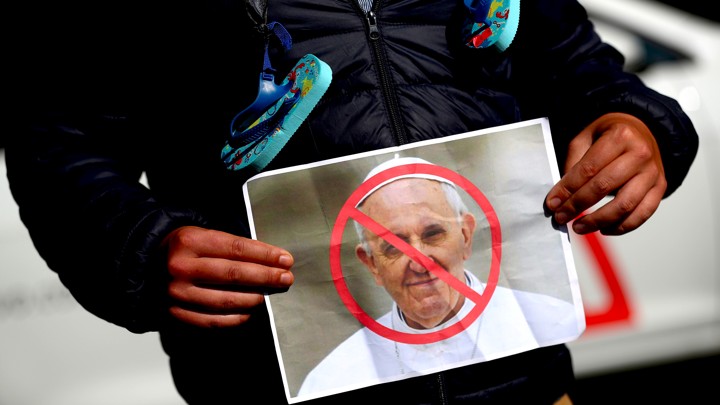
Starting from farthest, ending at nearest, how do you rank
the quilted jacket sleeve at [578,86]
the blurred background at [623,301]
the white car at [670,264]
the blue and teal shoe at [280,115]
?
the white car at [670,264]
the blurred background at [623,301]
the quilted jacket sleeve at [578,86]
the blue and teal shoe at [280,115]

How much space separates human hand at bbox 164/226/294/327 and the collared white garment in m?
0.11

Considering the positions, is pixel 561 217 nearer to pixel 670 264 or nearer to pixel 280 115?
pixel 280 115

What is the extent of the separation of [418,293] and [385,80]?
261 mm

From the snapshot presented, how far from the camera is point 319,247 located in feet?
3.01

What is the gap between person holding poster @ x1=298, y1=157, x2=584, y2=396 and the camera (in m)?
0.91

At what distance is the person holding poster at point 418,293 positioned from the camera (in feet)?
2.98

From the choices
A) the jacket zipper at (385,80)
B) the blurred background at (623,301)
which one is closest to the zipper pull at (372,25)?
the jacket zipper at (385,80)

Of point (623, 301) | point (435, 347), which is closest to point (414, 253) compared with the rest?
point (435, 347)

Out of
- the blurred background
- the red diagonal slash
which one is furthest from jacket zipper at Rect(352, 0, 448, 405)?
the blurred background

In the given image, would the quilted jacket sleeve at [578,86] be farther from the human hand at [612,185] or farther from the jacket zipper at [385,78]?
the jacket zipper at [385,78]

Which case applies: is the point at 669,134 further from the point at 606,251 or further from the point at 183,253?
the point at 606,251

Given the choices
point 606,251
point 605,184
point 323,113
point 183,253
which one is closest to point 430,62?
point 323,113

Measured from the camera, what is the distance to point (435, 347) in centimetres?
93

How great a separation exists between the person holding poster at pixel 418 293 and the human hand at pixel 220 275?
0.35 feet
